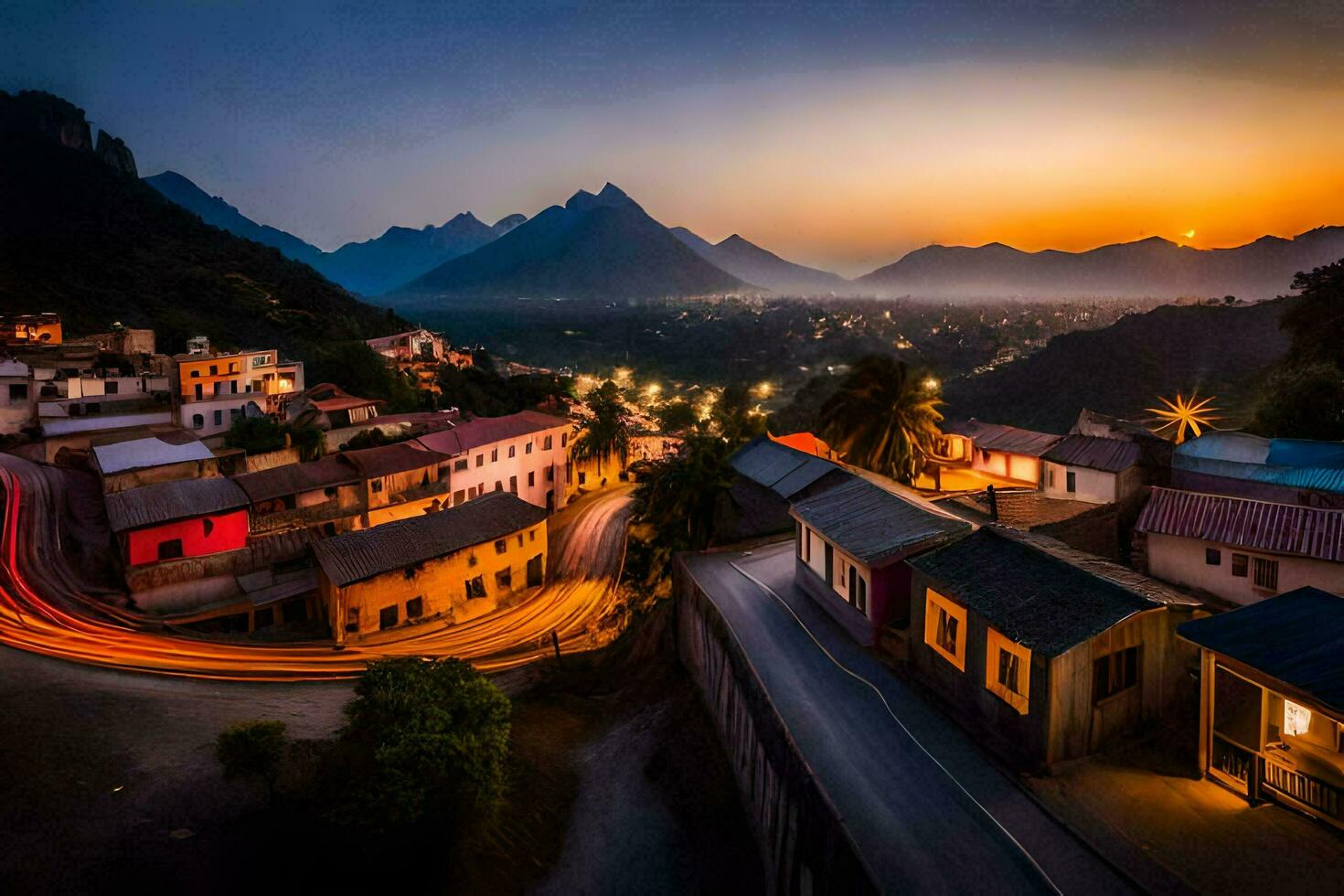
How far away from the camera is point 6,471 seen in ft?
95.8

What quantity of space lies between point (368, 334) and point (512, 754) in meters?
85.7

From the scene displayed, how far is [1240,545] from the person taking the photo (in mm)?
19156

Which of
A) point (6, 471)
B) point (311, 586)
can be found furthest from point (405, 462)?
point (6, 471)

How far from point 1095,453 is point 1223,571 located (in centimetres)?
844

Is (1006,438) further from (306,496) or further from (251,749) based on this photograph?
(306,496)

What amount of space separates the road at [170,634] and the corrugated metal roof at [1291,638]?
21.8 meters

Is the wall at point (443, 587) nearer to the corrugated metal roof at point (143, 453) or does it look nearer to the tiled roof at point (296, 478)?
the tiled roof at point (296, 478)

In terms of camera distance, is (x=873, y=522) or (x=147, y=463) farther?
(x=147, y=463)

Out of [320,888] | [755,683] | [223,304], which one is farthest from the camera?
[223,304]

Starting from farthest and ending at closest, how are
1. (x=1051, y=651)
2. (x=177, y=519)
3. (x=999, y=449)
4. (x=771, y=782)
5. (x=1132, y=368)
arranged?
Answer: (x=1132, y=368)
(x=999, y=449)
(x=177, y=519)
(x=771, y=782)
(x=1051, y=651)

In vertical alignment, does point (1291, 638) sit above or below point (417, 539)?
above

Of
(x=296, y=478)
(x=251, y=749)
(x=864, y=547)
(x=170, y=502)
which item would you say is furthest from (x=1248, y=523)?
(x=170, y=502)

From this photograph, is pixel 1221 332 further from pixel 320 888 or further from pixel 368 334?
pixel 368 334

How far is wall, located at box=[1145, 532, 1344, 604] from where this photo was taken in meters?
18.0
